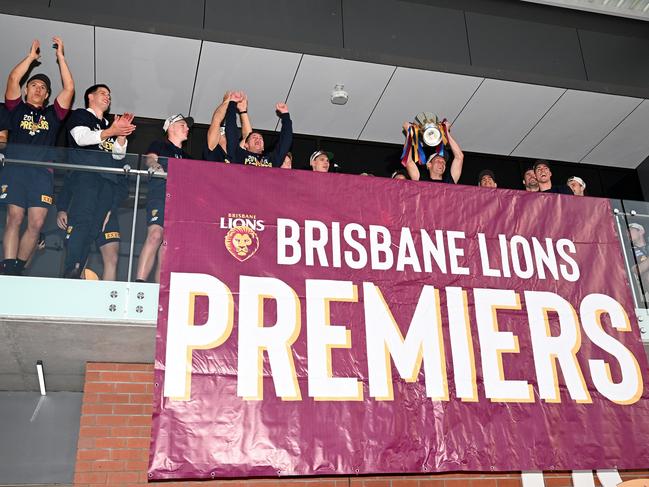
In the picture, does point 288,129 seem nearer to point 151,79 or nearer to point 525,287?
point 151,79

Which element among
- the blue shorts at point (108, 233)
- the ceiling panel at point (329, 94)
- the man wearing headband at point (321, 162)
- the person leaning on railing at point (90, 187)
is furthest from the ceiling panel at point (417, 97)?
the blue shorts at point (108, 233)

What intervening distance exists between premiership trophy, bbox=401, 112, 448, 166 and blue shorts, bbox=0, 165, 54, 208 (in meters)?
3.66

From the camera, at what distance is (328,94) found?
28.8ft

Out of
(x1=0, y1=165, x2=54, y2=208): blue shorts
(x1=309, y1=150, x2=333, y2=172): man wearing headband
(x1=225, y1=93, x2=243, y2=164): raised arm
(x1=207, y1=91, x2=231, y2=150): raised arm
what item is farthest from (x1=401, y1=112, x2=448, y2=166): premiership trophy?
(x1=0, y1=165, x2=54, y2=208): blue shorts

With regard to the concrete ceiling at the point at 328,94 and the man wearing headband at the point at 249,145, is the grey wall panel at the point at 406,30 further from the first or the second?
the man wearing headband at the point at 249,145

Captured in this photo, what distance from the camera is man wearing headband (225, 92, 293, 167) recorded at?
6906 mm

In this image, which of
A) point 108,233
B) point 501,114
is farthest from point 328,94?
point 108,233

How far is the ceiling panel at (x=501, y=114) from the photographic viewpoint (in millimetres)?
8875

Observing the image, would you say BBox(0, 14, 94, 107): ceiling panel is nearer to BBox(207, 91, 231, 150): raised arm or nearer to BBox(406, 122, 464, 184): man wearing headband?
BBox(207, 91, 231, 150): raised arm

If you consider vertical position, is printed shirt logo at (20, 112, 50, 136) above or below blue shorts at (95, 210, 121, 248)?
above

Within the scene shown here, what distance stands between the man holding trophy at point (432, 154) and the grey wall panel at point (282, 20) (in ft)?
4.35

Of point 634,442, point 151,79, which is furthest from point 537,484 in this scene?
point 151,79

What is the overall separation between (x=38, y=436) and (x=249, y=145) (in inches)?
135

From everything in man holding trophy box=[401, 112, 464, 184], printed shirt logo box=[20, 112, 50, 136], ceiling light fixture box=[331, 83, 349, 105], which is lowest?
printed shirt logo box=[20, 112, 50, 136]
